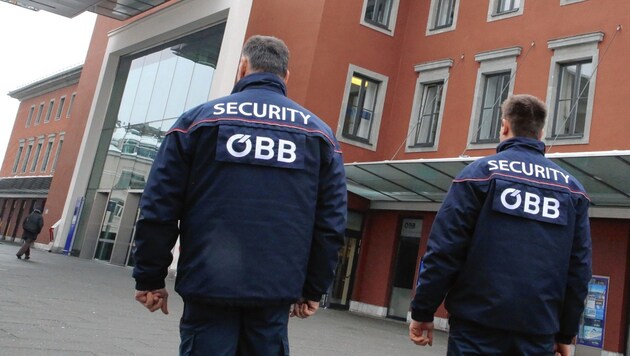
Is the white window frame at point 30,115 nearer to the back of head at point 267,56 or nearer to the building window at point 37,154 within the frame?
the building window at point 37,154

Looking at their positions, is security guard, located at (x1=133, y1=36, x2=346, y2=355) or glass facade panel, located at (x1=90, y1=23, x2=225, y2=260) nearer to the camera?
security guard, located at (x1=133, y1=36, x2=346, y2=355)

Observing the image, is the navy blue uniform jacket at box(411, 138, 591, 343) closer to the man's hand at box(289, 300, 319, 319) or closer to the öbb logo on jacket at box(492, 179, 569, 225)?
the öbb logo on jacket at box(492, 179, 569, 225)

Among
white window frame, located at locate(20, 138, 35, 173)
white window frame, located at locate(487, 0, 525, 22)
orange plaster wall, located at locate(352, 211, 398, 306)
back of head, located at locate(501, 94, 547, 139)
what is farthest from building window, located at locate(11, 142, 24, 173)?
back of head, located at locate(501, 94, 547, 139)

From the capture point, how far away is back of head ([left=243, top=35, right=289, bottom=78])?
135 inches

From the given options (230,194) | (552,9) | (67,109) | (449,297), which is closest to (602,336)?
(552,9)

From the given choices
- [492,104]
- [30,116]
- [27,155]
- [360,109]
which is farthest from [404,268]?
[30,116]

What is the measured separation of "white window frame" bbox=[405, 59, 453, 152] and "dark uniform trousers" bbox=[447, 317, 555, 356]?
1775cm

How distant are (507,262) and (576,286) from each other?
45 centimetres

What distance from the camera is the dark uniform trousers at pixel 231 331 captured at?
9.29ft

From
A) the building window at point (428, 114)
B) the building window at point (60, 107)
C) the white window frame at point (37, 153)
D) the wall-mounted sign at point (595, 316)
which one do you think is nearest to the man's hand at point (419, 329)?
the wall-mounted sign at point (595, 316)

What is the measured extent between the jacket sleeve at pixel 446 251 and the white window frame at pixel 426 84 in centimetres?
1755

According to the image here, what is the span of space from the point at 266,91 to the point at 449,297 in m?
1.38

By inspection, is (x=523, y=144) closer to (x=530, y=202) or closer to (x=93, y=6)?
(x=530, y=202)

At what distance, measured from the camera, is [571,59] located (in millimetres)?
17672
